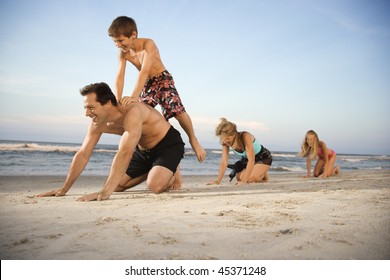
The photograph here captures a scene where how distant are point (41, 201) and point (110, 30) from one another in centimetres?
233

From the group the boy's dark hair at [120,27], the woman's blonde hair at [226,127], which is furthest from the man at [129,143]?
the woman's blonde hair at [226,127]

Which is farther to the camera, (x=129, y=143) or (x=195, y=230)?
(x=129, y=143)

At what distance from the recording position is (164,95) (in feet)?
15.7

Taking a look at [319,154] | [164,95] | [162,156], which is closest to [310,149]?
[319,154]

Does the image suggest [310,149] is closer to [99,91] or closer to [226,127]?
[226,127]

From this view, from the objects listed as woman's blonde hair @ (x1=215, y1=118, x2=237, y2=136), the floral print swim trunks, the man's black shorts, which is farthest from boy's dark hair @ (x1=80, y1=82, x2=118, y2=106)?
woman's blonde hair @ (x1=215, y1=118, x2=237, y2=136)

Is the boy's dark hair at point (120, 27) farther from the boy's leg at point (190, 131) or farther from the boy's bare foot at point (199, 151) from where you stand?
the boy's bare foot at point (199, 151)

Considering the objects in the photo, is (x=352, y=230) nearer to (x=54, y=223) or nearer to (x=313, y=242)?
(x=313, y=242)

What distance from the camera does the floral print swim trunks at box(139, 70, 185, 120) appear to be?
189 inches

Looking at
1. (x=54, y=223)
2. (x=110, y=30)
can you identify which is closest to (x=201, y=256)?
(x=54, y=223)

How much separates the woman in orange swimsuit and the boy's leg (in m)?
4.10

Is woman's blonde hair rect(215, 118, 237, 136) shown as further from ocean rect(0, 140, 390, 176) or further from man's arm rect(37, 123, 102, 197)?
ocean rect(0, 140, 390, 176)

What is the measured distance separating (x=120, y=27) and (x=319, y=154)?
6.06 meters

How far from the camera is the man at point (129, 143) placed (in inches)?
133
